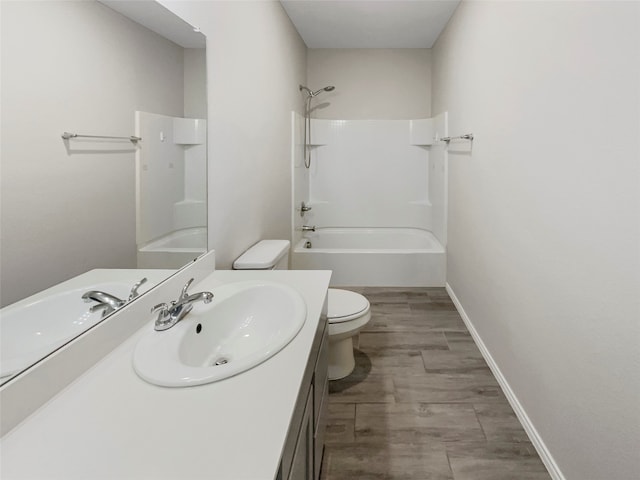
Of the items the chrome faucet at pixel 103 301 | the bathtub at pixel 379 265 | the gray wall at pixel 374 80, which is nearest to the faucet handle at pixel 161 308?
the chrome faucet at pixel 103 301

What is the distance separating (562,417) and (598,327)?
18.2 inches

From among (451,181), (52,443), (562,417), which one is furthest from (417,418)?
(451,181)

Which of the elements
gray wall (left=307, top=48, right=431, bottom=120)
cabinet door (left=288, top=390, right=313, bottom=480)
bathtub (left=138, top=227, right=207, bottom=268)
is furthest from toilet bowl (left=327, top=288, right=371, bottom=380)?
gray wall (left=307, top=48, right=431, bottom=120)

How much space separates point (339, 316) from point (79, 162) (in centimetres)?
143

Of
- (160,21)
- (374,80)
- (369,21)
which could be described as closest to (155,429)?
(160,21)

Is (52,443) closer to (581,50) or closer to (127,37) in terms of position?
(127,37)

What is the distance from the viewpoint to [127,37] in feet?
3.63

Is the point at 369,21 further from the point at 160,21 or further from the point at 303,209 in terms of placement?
the point at 160,21

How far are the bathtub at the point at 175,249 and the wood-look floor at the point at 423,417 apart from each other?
1.01 m

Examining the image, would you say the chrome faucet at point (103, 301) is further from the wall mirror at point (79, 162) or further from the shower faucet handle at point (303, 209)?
the shower faucet handle at point (303, 209)

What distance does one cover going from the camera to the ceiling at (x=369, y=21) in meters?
3.17

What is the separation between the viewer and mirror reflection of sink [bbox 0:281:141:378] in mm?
754

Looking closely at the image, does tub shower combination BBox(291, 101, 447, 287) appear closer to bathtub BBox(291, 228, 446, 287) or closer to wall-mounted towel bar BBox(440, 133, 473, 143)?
bathtub BBox(291, 228, 446, 287)

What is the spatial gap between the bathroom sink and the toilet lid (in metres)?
→ 0.65
